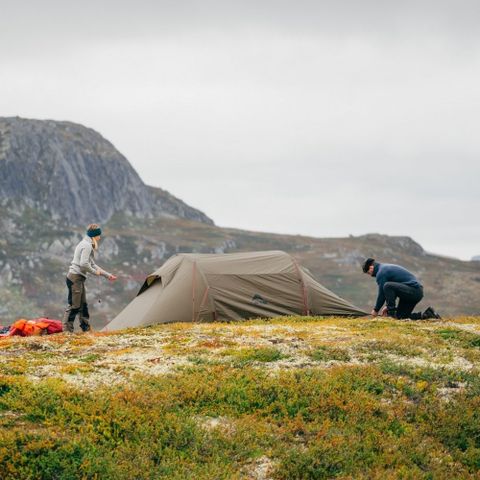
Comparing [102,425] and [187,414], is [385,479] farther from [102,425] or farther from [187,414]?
[102,425]

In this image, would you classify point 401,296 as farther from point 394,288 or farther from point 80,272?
point 80,272

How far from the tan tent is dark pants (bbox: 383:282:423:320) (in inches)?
150

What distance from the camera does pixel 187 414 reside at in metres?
13.5

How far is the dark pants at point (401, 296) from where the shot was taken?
2706 centimetres

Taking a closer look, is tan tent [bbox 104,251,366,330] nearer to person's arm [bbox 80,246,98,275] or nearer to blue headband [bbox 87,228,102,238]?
person's arm [bbox 80,246,98,275]

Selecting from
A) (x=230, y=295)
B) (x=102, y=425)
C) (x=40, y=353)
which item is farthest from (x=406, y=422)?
(x=230, y=295)

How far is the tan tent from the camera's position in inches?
1111

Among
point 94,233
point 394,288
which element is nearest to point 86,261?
point 94,233

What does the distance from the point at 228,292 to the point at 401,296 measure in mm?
7696

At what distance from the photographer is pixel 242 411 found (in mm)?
13977

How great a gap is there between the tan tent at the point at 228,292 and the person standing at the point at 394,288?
387 cm

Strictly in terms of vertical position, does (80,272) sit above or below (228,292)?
above

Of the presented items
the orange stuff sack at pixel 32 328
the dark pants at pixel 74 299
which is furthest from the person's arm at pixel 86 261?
the orange stuff sack at pixel 32 328

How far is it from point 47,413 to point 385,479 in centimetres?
686
